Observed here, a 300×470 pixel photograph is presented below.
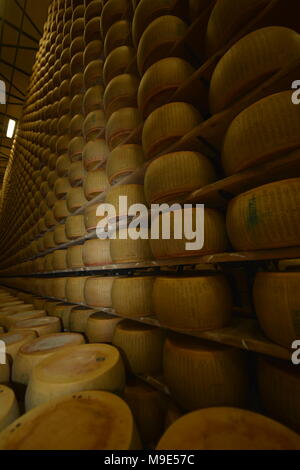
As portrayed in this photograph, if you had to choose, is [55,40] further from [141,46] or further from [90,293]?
[90,293]

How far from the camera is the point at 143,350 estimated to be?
1.45 metres

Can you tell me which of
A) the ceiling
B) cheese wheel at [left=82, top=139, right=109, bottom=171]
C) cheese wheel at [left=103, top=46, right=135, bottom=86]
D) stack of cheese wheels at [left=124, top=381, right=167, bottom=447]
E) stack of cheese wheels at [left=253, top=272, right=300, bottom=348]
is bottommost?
stack of cheese wheels at [left=124, top=381, right=167, bottom=447]

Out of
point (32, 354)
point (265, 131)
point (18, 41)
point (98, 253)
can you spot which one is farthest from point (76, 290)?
point (18, 41)

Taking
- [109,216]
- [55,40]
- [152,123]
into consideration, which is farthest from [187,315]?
[55,40]

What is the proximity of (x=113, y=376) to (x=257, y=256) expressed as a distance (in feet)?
2.82

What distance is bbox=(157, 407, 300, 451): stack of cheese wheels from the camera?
0.59 m

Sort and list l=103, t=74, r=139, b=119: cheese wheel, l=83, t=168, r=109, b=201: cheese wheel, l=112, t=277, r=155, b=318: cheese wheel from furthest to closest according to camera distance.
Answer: l=83, t=168, r=109, b=201: cheese wheel
l=103, t=74, r=139, b=119: cheese wheel
l=112, t=277, r=155, b=318: cheese wheel

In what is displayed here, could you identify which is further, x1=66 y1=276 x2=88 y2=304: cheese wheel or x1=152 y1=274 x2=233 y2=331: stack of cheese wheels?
x1=66 y1=276 x2=88 y2=304: cheese wheel

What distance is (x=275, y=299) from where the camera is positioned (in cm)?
83

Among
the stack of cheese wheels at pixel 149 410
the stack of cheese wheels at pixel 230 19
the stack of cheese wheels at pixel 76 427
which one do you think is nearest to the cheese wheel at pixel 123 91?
the stack of cheese wheels at pixel 230 19

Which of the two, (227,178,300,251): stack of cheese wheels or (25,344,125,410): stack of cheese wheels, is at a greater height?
(227,178,300,251): stack of cheese wheels

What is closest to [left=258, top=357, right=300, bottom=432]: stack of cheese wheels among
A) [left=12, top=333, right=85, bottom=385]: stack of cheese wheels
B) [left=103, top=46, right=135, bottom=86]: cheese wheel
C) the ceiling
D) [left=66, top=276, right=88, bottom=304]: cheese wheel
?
[left=12, top=333, right=85, bottom=385]: stack of cheese wheels

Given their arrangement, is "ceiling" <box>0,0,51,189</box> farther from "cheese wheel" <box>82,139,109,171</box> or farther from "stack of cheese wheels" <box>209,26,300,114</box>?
"stack of cheese wheels" <box>209,26,300,114</box>

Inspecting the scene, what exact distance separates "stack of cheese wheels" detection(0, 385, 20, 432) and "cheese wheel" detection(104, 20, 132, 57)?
2827mm
